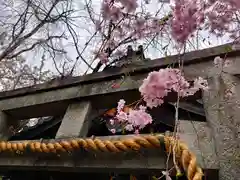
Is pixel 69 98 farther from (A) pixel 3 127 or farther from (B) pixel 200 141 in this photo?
(B) pixel 200 141

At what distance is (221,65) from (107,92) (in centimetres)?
95

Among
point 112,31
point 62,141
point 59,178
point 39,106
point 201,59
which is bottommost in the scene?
point 59,178

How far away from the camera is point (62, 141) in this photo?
6.92 feet

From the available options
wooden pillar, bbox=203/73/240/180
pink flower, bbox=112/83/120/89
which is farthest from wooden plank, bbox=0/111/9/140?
wooden pillar, bbox=203/73/240/180

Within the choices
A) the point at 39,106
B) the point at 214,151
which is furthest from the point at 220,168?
the point at 39,106

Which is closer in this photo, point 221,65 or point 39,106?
point 221,65

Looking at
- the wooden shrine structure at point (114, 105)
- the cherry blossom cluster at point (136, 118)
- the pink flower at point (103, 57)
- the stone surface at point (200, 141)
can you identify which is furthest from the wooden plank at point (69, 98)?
the pink flower at point (103, 57)

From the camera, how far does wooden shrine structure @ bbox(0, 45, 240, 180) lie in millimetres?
1719

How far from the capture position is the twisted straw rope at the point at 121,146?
149 cm

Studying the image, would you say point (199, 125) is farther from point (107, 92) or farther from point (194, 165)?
point (107, 92)

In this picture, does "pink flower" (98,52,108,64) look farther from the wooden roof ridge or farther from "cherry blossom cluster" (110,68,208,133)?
"cherry blossom cluster" (110,68,208,133)

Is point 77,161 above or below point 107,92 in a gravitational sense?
below

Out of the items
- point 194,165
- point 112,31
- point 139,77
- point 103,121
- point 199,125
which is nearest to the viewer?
point 194,165

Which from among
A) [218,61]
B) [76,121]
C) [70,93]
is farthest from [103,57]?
[218,61]
